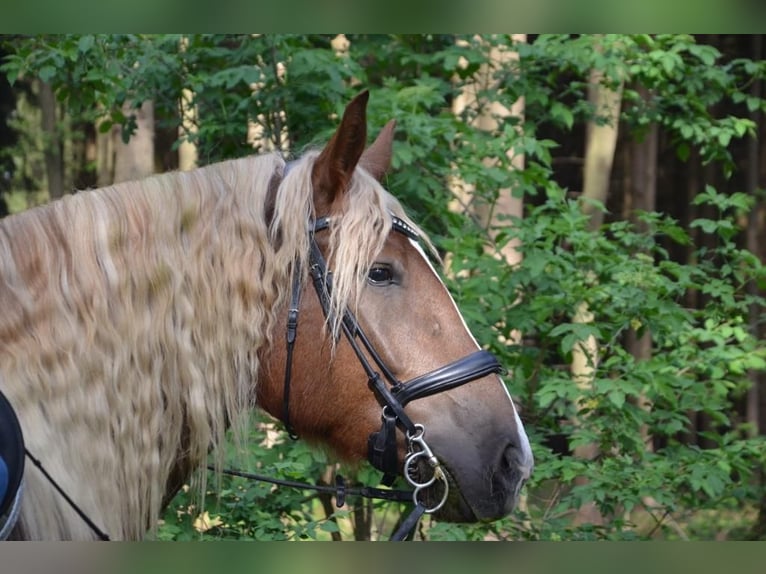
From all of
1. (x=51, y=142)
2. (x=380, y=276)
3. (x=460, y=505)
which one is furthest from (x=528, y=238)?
(x=51, y=142)

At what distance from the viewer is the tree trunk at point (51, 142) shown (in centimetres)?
966

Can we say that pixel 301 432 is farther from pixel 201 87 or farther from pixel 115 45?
pixel 115 45

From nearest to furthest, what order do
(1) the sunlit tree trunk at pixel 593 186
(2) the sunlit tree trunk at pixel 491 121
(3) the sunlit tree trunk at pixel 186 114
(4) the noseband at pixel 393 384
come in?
(4) the noseband at pixel 393 384 → (1) the sunlit tree trunk at pixel 593 186 → (3) the sunlit tree trunk at pixel 186 114 → (2) the sunlit tree trunk at pixel 491 121

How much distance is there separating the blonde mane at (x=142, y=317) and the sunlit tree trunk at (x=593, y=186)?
234cm

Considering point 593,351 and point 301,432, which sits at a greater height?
point 301,432

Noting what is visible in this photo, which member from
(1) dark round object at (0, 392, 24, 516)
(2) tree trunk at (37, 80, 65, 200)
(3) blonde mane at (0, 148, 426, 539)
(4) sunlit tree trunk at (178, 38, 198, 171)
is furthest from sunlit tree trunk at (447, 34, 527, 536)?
(2) tree trunk at (37, 80, 65, 200)

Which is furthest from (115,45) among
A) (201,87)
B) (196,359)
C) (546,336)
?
(196,359)

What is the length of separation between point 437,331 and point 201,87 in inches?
108

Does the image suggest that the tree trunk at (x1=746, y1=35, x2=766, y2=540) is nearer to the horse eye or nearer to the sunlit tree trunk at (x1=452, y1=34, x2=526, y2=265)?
the sunlit tree trunk at (x1=452, y1=34, x2=526, y2=265)

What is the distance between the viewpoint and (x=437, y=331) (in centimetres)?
244

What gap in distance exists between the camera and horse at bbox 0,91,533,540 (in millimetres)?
2180

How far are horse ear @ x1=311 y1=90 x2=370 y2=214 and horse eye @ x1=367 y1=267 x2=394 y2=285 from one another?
0.73ft

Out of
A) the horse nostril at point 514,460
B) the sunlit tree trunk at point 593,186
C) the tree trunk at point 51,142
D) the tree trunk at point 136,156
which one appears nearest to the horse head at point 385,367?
the horse nostril at point 514,460

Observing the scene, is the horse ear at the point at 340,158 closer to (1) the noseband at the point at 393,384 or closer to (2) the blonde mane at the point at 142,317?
(2) the blonde mane at the point at 142,317
